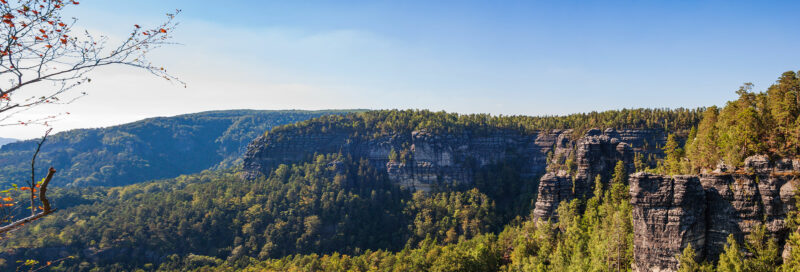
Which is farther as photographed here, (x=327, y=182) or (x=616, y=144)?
(x=327, y=182)

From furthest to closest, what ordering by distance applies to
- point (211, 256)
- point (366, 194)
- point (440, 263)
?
point (366, 194) → point (211, 256) → point (440, 263)

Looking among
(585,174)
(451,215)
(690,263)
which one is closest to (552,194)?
(585,174)

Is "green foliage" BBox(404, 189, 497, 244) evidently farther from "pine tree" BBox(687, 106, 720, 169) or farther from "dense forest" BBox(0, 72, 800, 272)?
"pine tree" BBox(687, 106, 720, 169)

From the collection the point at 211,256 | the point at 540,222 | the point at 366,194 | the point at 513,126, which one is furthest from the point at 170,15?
the point at 513,126

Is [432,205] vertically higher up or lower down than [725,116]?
lower down

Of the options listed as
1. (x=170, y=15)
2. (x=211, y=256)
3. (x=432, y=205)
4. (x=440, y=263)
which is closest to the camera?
(x=170, y=15)

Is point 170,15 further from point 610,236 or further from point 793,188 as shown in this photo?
point 610,236

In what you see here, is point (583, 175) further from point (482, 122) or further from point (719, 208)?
point (482, 122)

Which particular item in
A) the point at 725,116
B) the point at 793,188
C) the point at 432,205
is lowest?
the point at 432,205
